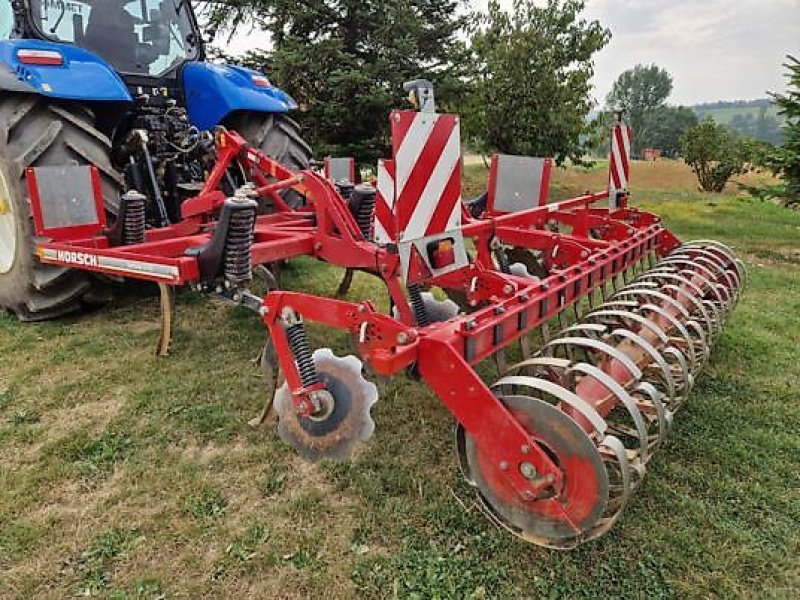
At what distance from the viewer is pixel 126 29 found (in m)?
4.43

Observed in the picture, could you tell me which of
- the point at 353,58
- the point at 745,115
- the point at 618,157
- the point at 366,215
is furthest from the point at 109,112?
the point at 745,115

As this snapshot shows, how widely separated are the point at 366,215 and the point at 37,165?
1815 mm

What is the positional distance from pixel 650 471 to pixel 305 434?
4.46ft

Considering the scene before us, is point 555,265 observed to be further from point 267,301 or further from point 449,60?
point 449,60

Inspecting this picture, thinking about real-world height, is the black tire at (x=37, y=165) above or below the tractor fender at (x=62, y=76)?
below

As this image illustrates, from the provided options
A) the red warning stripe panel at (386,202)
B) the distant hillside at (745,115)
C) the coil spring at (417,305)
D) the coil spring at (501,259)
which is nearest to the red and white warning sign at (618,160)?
the coil spring at (501,259)

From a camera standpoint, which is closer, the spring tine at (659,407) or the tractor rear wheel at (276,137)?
the spring tine at (659,407)

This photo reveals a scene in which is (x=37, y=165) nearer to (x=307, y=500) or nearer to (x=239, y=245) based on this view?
(x=239, y=245)

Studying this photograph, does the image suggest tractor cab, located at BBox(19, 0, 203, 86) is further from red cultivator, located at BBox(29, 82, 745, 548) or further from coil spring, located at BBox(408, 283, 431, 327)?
coil spring, located at BBox(408, 283, 431, 327)

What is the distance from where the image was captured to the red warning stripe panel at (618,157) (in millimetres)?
4168

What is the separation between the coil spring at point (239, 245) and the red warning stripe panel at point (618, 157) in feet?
8.96

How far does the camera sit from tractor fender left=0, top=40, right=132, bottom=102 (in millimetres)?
3393

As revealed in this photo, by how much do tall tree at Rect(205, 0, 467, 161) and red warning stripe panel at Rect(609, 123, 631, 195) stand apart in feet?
17.2

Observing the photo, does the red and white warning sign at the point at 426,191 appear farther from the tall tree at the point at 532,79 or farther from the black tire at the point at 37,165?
the tall tree at the point at 532,79
